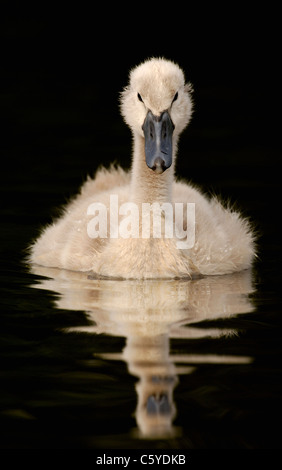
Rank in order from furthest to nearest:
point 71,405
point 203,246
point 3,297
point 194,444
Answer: point 203,246
point 3,297
point 71,405
point 194,444

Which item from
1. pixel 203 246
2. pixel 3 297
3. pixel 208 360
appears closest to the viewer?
pixel 208 360

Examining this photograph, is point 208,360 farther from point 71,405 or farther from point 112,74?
point 112,74

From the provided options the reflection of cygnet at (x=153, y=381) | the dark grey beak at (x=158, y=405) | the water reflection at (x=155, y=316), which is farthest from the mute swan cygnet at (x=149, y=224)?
the dark grey beak at (x=158, y=405)

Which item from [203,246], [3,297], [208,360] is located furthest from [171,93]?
[208,360]

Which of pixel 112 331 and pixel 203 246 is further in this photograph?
pixel 203 246

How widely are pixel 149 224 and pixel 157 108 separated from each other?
890mm

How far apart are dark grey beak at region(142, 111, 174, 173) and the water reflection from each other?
0.91 metres

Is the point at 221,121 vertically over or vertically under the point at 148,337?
over

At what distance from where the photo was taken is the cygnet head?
7855 millimetres

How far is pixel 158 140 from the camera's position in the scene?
7852 mm

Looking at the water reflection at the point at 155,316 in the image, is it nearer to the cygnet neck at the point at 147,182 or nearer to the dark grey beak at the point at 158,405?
the dark grey beak at the point at 158,405

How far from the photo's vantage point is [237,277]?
8.58 meters

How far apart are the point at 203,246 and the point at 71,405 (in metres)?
3.16

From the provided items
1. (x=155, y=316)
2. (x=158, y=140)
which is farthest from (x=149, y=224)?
(x=155, y=316)
